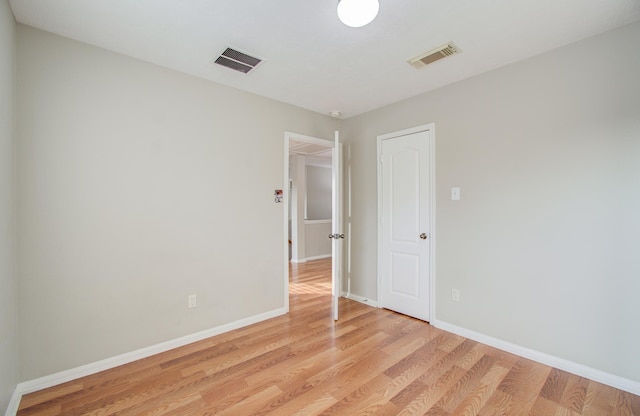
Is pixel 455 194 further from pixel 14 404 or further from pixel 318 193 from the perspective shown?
pixel 318 193

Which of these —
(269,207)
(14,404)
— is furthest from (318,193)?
(14,404)

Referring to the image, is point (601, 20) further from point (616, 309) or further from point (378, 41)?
point (616, 309)

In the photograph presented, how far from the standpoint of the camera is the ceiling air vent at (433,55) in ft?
7.43

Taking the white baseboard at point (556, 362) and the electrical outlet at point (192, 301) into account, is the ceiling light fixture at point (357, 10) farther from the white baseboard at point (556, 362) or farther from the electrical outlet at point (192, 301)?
the white baseboard at point (556, 362)

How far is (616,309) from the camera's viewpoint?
6.70ft

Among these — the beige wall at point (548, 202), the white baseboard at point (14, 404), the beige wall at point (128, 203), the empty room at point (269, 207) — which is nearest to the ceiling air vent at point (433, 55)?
the empty room at point (269, 207)

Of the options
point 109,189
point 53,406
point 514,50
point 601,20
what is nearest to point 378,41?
point 514,50

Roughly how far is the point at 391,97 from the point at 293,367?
297 cm

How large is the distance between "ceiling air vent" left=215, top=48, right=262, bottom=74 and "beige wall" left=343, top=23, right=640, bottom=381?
1904 millimetres

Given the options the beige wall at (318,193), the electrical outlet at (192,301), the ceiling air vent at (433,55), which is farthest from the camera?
the beige wall at (318,193)

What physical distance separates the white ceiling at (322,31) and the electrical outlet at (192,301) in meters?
2.16

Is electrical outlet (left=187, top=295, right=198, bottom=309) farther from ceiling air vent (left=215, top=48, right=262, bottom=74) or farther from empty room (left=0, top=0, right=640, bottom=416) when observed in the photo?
ceiling air vent (left=215, top=48, right=262, bottom=74)

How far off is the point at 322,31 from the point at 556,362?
319 centimetres

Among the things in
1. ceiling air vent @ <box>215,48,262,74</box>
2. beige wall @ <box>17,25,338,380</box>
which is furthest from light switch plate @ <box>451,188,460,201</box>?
ceiling air vent @ <box>215,48,262,74</box>
